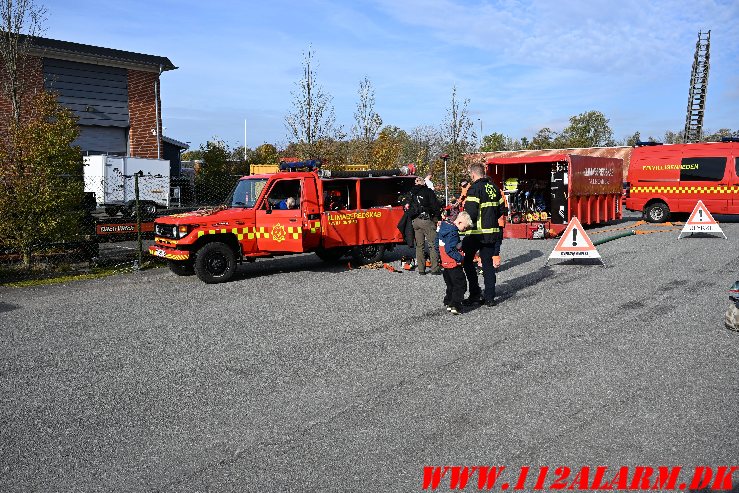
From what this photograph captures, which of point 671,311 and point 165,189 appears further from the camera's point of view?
point 165,189

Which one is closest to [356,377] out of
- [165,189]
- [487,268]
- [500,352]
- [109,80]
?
[500,352]

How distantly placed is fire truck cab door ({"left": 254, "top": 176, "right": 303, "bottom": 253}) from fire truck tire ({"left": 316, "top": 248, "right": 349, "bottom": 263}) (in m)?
1.51

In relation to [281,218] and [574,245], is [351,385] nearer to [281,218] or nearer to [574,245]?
[281,218]

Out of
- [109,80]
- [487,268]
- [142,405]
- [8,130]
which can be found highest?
[109,80]

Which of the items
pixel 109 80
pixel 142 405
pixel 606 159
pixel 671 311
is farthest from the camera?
pixel 109 80

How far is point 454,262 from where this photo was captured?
8.08m

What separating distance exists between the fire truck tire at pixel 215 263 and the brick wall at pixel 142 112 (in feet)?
79.7

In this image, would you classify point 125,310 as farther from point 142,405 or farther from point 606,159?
point 606,159

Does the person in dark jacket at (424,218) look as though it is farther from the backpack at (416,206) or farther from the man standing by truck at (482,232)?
the man standing by truck at (482,232)

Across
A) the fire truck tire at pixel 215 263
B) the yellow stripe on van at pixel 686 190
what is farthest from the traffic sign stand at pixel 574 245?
the yellow stripe on van at pixel 686 190

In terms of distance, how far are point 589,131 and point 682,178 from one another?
4112cm

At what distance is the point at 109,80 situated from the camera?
103 ft

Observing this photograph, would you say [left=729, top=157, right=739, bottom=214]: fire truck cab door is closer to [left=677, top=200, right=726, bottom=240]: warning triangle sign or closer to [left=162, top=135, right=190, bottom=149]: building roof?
[left=677, top=200, right=726, bottom=240]: warning triangle sign

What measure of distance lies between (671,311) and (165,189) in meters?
23.3
